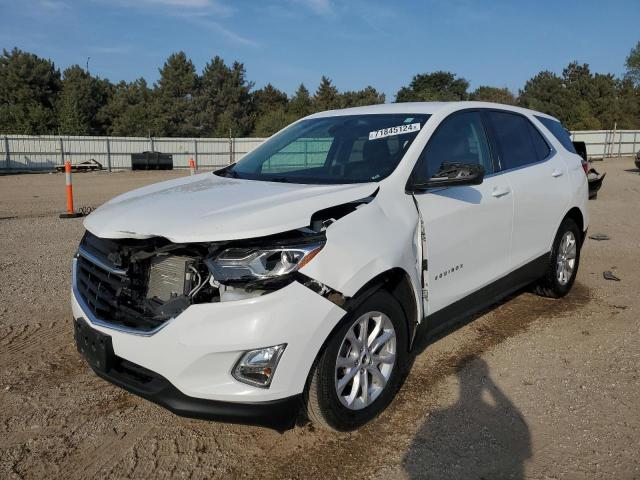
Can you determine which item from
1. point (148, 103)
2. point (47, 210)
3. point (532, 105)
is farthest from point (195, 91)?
point (47, 210)

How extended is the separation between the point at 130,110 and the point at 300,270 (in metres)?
54.7

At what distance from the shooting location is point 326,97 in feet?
216

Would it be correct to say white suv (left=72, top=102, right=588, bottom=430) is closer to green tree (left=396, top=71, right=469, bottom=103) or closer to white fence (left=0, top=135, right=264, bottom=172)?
white fence (left=0, top=135, right=264, bottom=172)

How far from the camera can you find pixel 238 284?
2545mm

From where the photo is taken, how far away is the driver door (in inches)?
136

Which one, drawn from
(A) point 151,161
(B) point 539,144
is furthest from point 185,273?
(A) point 151,161

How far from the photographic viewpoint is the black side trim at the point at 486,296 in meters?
3.63

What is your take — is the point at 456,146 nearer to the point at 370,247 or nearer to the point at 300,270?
the point at 370,247

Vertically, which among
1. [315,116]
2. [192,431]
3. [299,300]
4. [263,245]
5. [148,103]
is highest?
[148,103]

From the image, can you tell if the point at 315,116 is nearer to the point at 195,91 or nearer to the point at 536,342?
the point at 536,342

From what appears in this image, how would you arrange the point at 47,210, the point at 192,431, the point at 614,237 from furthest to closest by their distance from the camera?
1. the point at 47,210
2. the point at 614,237
3. the point at 192,431

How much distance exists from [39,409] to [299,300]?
6.18ft

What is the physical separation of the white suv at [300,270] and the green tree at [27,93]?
162 feet

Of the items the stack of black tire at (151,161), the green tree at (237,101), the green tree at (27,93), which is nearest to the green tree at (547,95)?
the green tree at (237,101)
